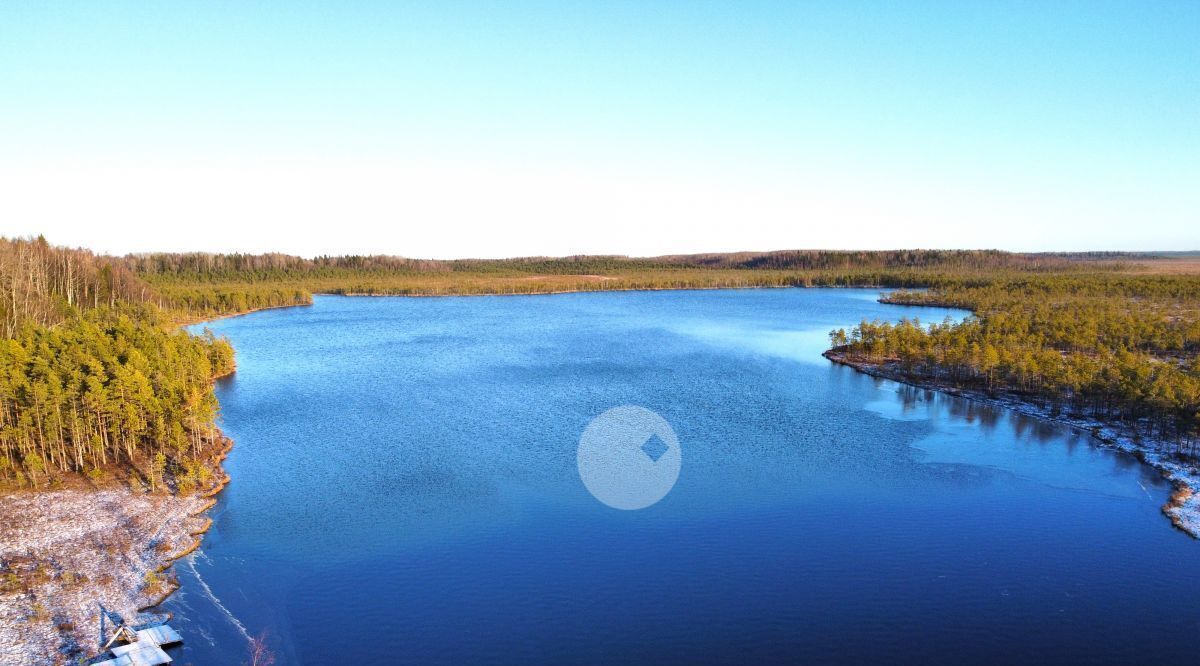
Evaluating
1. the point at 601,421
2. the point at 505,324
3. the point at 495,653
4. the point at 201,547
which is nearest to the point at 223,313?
the point at 505,324

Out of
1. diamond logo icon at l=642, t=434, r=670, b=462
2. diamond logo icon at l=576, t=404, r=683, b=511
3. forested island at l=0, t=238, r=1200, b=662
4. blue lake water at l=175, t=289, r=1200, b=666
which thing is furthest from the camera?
diamond logo icon at l=642, t=434, r=670, b=462

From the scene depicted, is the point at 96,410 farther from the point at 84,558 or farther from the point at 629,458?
the point at 629,458

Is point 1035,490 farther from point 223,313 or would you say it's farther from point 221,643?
point 223,313

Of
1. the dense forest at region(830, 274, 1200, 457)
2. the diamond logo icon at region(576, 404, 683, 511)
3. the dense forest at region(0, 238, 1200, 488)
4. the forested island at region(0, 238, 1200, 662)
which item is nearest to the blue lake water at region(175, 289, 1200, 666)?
the diamond logo icon at region(576, 404, 683, 511)

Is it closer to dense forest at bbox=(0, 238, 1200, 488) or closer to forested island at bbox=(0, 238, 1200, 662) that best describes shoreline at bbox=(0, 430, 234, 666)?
forested island at bbox=(0, 238, 1200, 662)

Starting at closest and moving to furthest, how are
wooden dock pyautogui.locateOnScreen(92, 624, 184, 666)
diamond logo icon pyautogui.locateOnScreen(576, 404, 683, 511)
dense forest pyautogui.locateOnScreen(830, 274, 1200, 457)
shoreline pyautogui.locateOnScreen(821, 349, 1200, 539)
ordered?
wooden dock pyautogui.locateOnScreen(92, 624, 184, 666) → shoreline pyautogui.locateOnScreen(821, 349, 1200, 539) → diamond logo icon pyautogui.locateOnScreen(576, 404, 683, 511) → dense forest pyautogui.locateOnScreen(830, 274, 1200, 457)

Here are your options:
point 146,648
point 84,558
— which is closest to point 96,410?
point 84,558
